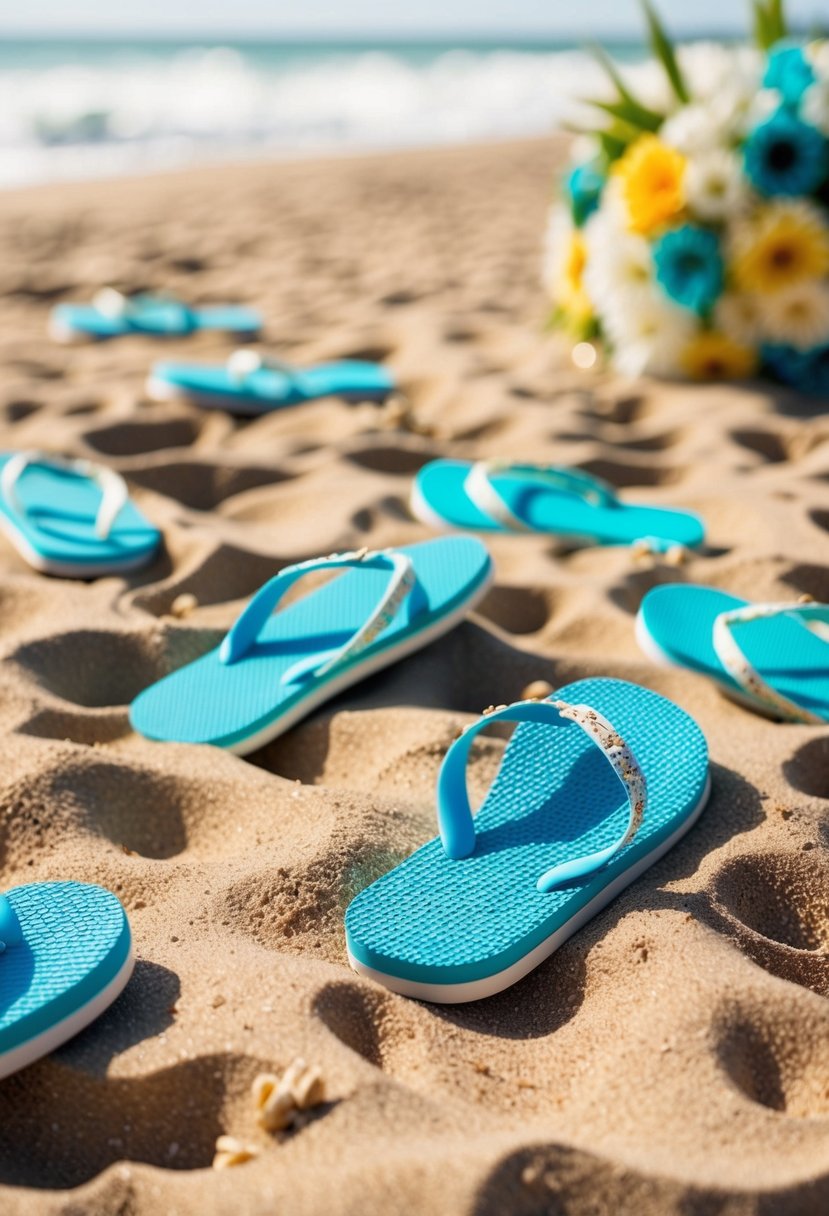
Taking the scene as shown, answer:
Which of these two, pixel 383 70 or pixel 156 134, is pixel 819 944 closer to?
pixel 156 134

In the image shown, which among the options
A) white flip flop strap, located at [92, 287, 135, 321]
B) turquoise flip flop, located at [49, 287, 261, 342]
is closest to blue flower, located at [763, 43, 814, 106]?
turquoise flip flop, located at [49, 287, 261, 342]

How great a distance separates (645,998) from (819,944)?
9.0 inches

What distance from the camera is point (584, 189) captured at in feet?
9.82

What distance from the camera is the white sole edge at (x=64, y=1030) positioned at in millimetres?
957

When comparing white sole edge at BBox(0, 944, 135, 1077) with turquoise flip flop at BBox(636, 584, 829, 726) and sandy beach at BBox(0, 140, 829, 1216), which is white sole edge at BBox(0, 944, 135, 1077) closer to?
sandy beach at BBox(0, 140, 829, 1216)

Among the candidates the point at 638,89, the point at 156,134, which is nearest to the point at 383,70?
the point at 156,134

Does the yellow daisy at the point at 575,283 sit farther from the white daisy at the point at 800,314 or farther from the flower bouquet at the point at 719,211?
the white daisy at the point at 800,314

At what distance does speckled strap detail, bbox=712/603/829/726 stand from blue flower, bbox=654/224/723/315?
51.4 inches

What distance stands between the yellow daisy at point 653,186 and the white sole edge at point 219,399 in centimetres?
73

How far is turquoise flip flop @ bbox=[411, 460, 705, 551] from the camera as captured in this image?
6.84ft

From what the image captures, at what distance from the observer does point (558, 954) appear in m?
1.14

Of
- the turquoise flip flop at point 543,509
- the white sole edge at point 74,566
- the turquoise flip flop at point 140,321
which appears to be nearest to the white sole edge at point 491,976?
the turquoise flip flop at point 543,509

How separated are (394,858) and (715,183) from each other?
1.99 m

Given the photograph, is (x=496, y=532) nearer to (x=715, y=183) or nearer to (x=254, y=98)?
(x=715, y=183)
